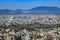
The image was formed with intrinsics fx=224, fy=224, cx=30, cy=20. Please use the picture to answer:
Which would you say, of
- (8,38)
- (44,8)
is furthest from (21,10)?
(8,38)

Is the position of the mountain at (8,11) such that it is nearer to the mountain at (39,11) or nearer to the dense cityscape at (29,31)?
the mountain at (39,11)

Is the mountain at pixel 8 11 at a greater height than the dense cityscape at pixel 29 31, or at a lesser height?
greater

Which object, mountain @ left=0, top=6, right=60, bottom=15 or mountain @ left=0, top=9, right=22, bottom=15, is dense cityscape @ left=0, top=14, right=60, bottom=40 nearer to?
mountain @ left=0, top=9, right=22, bottom=15

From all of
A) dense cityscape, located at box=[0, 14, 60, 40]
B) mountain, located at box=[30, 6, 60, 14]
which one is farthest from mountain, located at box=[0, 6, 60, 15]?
dense cityscape, located at box=[0, 14, 60, 40]

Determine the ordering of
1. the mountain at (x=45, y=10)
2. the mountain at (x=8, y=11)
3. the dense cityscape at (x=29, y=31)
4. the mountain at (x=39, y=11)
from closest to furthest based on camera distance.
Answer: the dense cityscape at (x=29, y=31) < the mountain at (x=8, y=11) < the mountain at (x=39, y=11) < the mountain at (x=45, y=10)

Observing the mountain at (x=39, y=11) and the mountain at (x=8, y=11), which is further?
the mountain at (x=39, y=11)

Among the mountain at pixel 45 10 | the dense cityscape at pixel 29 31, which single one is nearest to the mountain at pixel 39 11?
the mountain at pixel 45 10

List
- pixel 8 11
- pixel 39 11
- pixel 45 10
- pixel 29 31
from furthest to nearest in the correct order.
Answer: pixel 39 11 < pixel 45 10 < pixel 8 11 < pixel 29 31

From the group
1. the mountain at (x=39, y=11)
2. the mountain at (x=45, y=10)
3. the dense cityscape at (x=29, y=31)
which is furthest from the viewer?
the mountain at (x=45, y=10)

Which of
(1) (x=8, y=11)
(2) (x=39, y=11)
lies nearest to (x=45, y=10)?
(2) (x=39, y=11)

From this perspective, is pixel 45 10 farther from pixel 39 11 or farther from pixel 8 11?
pixel 8 11

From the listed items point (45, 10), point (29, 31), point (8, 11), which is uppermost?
point (8, 11)
